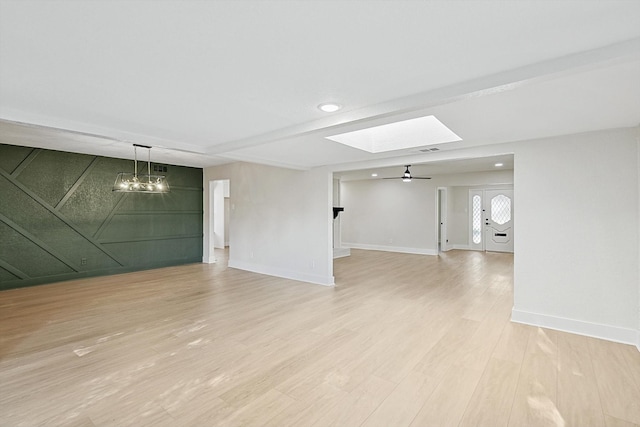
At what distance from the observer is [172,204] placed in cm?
785

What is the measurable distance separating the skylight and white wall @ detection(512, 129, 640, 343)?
104 cm

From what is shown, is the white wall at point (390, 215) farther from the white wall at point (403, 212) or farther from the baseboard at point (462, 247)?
the baseboard at point (462, 247)

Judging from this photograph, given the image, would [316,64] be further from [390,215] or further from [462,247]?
[462,247]

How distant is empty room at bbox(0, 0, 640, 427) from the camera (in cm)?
158

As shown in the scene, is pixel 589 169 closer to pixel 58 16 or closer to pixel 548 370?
pixel 548 370

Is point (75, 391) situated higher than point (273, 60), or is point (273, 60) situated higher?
point (273, 60)

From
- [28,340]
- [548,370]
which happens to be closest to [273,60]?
[548,370]

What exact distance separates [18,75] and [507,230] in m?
11.2

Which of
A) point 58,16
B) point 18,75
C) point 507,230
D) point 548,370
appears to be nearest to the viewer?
point 58,16

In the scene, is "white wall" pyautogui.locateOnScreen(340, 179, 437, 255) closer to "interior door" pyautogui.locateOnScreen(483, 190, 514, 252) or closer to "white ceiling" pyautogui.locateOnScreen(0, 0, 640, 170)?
"interior door" pyautogui.locateOnScreen(483, 190, 514, 252)

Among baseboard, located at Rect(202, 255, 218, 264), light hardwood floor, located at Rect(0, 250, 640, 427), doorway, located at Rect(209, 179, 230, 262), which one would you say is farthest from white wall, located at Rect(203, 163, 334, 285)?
doorway, located at Rect(209, 179, 230, 262)

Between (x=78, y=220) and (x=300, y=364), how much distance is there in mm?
6030

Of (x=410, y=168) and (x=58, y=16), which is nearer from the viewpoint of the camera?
(x=58, y=16)

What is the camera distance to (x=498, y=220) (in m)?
9.89
